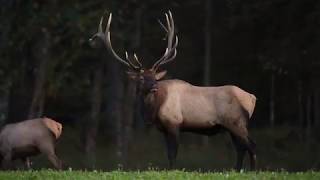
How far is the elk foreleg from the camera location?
594 inches

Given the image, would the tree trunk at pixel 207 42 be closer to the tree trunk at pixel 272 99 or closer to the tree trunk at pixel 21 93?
the tree trunk at pixel 272 99

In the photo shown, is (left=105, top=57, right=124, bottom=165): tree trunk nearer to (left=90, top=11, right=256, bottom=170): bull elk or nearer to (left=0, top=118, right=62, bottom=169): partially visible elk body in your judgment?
(left=0, top=118, right=62, bottom=169): partially visible elk body

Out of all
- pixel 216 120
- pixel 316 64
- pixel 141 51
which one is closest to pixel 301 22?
pixel 316 64

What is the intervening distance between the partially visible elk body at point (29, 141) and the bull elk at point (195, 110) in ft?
8.13

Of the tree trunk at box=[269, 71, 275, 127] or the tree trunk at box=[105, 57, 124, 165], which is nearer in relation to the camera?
the tree trunk at box=[105, 57, 124, 165]

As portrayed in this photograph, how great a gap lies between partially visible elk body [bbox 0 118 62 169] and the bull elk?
248 centimetres

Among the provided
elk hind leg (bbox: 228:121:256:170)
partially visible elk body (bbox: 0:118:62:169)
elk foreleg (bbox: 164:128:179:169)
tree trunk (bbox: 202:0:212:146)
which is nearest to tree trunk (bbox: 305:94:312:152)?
tree trunk (bbox: 202:0:212:146)

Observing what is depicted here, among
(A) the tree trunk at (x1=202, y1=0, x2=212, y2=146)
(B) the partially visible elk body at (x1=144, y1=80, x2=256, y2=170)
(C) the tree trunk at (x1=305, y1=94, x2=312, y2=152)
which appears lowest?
(C) the tree trunk at (x1=305, y1=94, x2=312, y2=152)

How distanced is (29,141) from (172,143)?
11.2 feet

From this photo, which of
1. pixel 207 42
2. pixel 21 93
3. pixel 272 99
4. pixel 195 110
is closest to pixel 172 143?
pixel 195 110

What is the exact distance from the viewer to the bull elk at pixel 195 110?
1526cm

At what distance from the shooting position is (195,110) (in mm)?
15461

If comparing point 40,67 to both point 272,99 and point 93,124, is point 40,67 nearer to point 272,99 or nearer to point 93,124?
point 93,124

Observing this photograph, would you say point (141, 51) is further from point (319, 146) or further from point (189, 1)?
point (319, 146)
